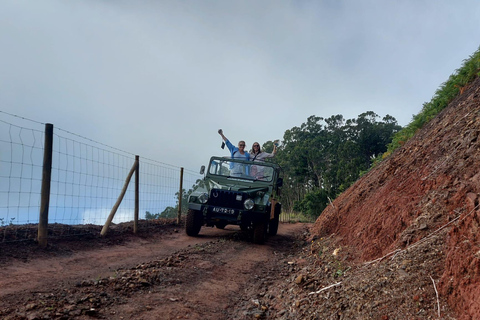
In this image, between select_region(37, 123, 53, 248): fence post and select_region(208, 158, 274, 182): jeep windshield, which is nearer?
select_region(37, 123, 53, 248): fence post

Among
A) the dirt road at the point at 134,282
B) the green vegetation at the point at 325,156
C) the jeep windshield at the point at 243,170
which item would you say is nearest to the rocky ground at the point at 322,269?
the dirt road at the point at 134,282

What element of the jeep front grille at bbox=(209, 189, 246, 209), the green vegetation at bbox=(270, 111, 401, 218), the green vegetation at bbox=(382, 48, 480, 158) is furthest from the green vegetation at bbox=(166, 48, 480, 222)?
the jeep front grille at bbox=(209, 189, 246, 209)

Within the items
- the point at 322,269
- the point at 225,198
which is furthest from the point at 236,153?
the point at 322,269

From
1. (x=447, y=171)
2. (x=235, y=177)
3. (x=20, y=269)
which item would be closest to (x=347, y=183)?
(x=235, y=177)

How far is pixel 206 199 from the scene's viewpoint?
25.8ft

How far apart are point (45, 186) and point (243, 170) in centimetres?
473

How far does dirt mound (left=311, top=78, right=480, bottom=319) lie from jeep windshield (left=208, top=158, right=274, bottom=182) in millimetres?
2471

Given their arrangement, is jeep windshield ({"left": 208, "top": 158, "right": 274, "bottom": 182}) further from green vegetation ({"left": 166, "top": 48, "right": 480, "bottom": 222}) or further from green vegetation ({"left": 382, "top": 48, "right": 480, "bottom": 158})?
green vegetation ({"left": 166, "top": 48, "right": 480, "bottom": 222})

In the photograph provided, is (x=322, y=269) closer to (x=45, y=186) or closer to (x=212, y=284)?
(x=212, y=284)

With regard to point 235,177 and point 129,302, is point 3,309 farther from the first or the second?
point 235,177

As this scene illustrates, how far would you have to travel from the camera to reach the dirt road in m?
3.19

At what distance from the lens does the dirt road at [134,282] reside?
3191 mm

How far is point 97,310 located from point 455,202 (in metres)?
3.69

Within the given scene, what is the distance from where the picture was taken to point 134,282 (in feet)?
13.0
